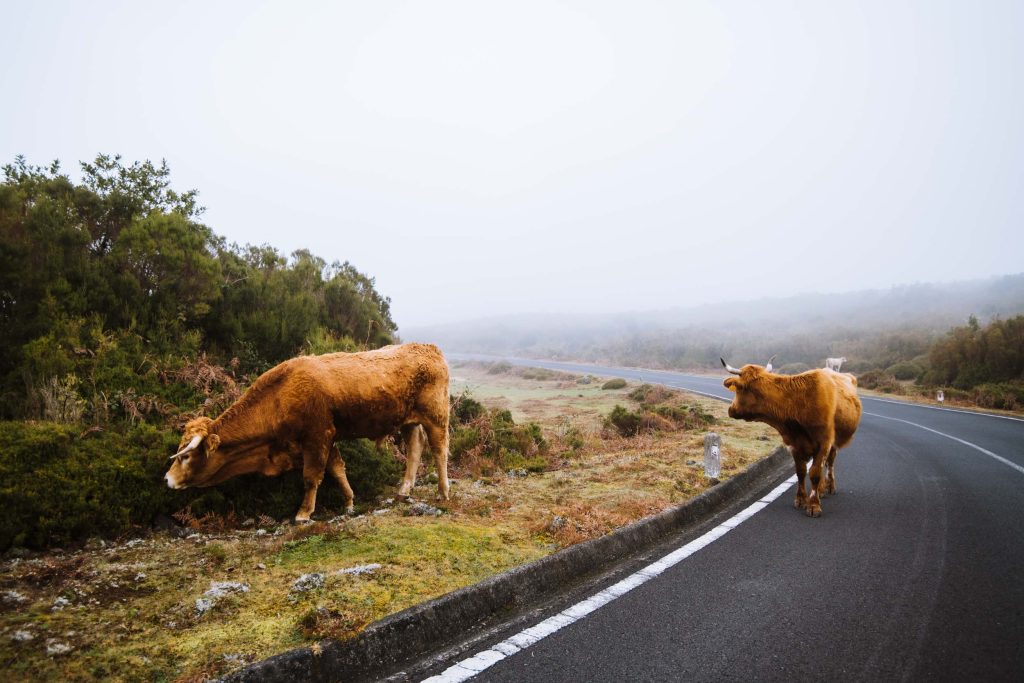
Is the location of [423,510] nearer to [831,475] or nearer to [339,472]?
[339,472]

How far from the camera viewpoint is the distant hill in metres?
39.1

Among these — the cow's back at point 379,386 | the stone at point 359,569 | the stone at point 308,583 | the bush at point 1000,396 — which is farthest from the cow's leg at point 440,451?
the bush at point 1000,396

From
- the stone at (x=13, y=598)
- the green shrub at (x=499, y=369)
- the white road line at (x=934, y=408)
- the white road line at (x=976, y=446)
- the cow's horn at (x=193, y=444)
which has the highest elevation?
the cow's horn at (x=193, y=444)

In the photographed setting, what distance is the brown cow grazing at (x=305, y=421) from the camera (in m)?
5.34

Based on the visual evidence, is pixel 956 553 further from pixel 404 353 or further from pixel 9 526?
pixel 9 526

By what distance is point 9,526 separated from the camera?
435 cm

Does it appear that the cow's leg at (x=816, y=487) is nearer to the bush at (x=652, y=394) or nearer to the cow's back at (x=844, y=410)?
the cow's back at (x=844, y=410)

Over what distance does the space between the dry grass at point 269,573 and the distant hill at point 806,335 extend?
1260 inches

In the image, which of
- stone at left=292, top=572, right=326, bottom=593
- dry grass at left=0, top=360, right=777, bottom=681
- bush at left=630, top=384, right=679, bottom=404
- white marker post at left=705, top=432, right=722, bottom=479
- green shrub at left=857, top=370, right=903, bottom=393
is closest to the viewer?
dry grass at left=0, top=360, right=777, bottom=681

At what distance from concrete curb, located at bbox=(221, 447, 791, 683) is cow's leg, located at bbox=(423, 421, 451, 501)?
7.67ft

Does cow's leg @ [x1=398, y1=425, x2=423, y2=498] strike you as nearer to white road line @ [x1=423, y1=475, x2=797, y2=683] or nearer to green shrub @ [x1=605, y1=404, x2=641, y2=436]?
white road line @ [x1=423, y1=475, x2=797, y2=683]

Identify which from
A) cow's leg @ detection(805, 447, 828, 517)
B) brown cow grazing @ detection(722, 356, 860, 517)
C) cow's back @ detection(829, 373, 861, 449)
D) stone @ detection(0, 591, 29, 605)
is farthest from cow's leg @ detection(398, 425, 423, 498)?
cow's back @ detection(829, 373, 861, 449)

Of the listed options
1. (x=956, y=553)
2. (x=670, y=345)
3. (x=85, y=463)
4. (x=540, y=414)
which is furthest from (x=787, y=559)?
(x=670, y=345)

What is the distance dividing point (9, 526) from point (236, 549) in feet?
5.75
